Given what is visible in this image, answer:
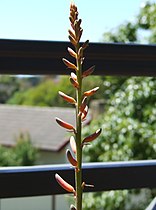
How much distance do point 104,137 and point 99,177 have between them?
2.44 metres

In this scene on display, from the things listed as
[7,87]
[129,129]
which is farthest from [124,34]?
[7,87]

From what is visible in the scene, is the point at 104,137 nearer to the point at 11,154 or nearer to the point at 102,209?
the point at 102,209

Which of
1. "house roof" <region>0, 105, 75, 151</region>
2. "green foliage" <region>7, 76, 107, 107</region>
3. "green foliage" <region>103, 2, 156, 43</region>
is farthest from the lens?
"green foliage" <region>7, 76, 107, 107</region>

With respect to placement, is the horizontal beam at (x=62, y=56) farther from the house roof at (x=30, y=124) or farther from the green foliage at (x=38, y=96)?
the green foliage at (x=38, y=96)

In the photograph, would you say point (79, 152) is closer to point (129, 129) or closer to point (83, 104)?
point (83, 104)

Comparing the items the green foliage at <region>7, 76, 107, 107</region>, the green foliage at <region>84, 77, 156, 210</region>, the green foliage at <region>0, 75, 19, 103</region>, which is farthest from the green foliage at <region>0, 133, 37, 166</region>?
the green foliage at <region>84, 77, 156, 210</region>

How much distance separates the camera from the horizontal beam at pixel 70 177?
1.72 ft

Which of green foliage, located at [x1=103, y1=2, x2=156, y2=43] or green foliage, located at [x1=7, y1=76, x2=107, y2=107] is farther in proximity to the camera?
green foliage, located at [x1=7, y1=76, x2=107, y2=107]

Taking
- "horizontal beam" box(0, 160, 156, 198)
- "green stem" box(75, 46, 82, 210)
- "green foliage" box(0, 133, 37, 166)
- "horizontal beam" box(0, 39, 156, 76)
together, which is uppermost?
"horizontal beam" box(0, 39, 156, 76)

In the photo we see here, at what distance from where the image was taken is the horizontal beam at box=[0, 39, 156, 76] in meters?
0.53

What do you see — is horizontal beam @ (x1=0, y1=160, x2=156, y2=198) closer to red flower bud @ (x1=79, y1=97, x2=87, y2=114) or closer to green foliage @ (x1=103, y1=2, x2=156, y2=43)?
red flower bud @ (x1=79, y1=97, x2=87, y2=114)

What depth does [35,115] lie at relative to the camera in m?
9.52

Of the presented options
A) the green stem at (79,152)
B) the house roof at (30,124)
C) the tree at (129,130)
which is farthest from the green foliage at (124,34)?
the house roof at (30,124)

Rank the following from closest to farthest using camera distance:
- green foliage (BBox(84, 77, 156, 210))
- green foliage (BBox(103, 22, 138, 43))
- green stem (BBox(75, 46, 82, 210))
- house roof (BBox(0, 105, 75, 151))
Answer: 1. green stem (BBox(75, 46, 82, 210))
2. green foliage (BBox(84, 77, 156, 210))
3. green foliage (BBox(103, 22, 138, 43))
4. house roof (BBox(0, 105, 75, 151))
